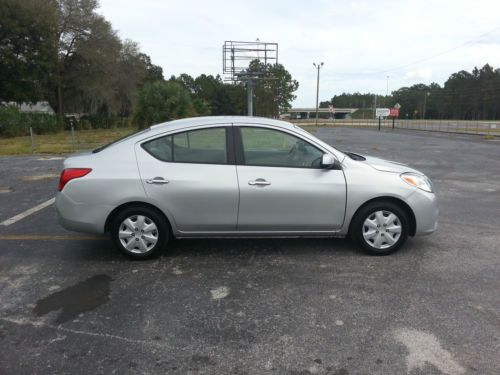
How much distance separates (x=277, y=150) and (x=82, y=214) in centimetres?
222

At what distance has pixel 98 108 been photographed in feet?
167

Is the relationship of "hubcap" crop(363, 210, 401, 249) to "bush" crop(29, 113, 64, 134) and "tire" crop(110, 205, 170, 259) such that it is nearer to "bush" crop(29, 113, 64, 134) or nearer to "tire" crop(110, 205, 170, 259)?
"tire" crop(110, 205, 170, 259)

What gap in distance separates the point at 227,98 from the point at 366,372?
10232 cm

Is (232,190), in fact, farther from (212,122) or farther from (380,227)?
(380,227)

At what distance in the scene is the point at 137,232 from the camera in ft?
15.2

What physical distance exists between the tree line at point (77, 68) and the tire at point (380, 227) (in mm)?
24978

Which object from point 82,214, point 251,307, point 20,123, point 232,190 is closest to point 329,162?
point 232,190

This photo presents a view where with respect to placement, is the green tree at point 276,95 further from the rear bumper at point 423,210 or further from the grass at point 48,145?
the rear bumper at point 423,210

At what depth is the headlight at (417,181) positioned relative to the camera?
15.8ft

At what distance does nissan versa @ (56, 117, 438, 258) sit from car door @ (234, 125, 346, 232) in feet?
0.04

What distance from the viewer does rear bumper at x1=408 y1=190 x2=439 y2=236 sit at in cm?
478

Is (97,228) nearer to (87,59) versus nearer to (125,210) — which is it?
(125,210)

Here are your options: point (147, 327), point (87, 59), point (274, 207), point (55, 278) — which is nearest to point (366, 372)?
point (147, 327)

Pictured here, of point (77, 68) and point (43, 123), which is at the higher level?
point (77, 68)
